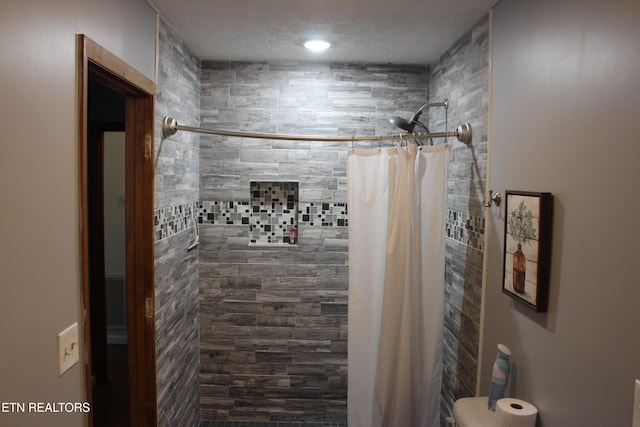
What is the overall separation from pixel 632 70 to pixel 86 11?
1627mm

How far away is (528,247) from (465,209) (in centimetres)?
78

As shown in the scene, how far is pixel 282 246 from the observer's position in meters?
3.00

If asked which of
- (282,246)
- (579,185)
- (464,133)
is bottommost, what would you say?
(282,246)

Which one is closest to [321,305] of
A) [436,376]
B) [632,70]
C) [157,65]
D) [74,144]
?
[436,376]

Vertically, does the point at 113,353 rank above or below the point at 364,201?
below

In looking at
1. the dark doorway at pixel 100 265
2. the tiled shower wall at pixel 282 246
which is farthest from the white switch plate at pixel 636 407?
the dark doorway at pixel 100 265

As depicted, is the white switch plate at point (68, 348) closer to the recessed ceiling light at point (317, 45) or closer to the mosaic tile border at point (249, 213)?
the mosaic tile border at point (249, 213)

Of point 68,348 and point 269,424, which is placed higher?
point 68,348

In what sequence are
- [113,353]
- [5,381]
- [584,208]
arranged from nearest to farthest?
[5,381] < [584,208] < [113,353]

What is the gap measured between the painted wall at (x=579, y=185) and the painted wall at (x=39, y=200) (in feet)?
5.03

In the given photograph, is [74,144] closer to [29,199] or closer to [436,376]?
[29,199]

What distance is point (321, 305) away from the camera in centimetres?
302

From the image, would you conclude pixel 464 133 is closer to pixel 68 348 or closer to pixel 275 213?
pixel 275 213

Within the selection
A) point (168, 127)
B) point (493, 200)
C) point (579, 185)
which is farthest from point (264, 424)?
point (579, 185)
